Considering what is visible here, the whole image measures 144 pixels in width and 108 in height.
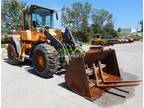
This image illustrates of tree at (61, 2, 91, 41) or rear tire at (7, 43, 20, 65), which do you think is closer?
rear tire at (7, 43, 20, 65)

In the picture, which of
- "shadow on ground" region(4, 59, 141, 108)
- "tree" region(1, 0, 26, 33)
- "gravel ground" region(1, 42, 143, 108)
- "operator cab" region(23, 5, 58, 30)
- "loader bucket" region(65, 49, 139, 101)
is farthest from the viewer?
"tree" region(1, 0, 26, 33)

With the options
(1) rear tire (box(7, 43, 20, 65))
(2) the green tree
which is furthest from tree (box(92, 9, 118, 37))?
(1) rear tire (box(7, 43, 20, 65))

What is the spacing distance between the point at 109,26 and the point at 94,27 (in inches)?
163

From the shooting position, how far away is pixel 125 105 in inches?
179

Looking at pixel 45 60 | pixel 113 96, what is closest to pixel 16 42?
pixel 45 60

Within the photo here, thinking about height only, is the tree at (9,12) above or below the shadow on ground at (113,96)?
above

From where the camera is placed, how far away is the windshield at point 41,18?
8031mm

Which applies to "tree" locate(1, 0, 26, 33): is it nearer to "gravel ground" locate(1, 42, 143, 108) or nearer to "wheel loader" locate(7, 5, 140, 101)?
"wheel loader" locate(7, 5, 140, 101)

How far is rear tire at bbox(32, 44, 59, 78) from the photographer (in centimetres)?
638

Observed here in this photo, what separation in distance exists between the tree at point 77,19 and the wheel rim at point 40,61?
94.0 feet

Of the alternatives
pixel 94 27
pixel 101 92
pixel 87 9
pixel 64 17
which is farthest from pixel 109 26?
pixel 101 92

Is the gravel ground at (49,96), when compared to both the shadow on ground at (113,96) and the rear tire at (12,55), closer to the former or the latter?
the shadow on ground at (113,96)

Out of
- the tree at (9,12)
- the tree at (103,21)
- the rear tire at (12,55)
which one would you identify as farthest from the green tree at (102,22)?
the rear tire at (12,55)

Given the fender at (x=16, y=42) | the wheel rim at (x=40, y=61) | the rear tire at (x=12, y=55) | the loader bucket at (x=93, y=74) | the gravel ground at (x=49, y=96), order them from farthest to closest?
Answer: 1. the rear tire at (x=12, y=55)
2. the fender at (x=16, y=42)
3. the wheel rim at (x=40, y=61)
4. the loader bucket at (x=93, y=74)
5. the gravel ground at (x=49, y=96)
